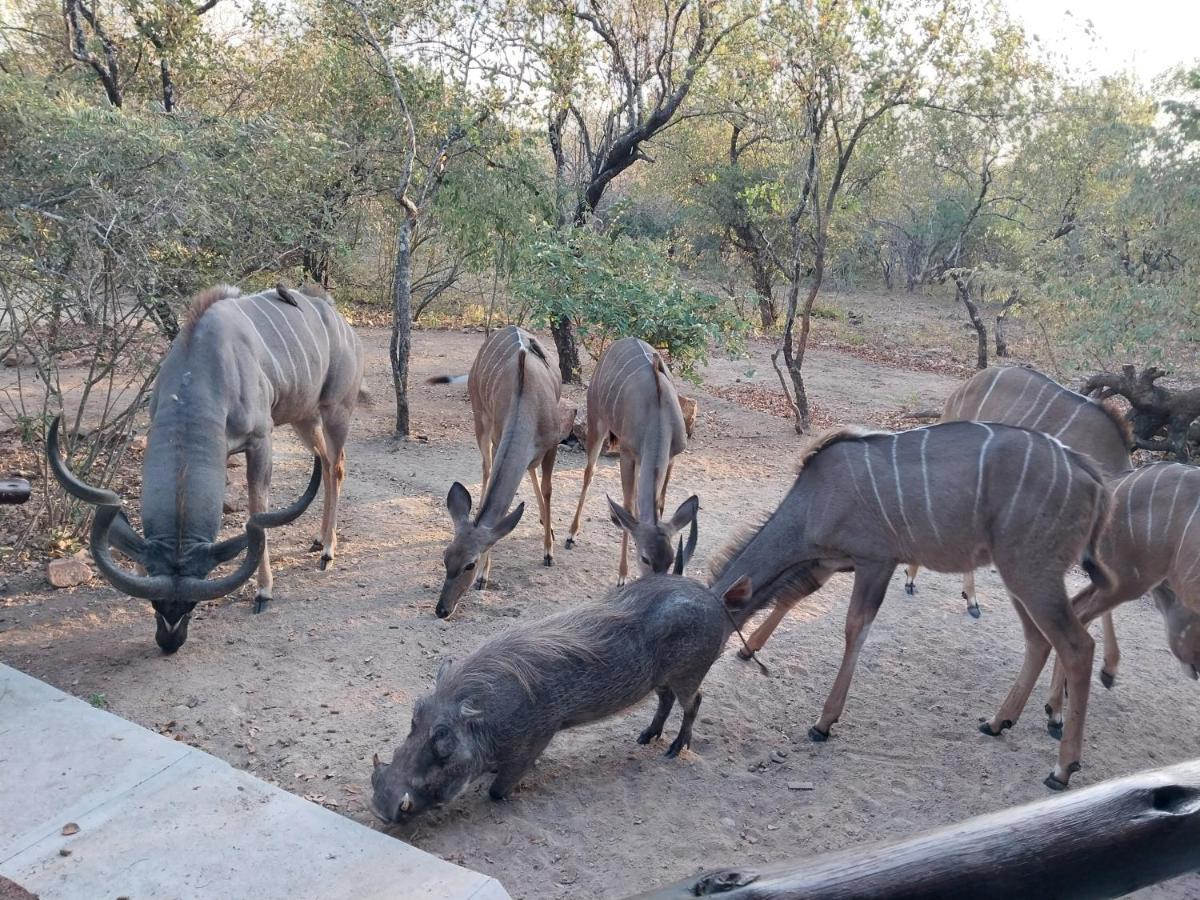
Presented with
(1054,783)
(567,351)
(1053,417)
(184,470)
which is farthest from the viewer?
(567,351)

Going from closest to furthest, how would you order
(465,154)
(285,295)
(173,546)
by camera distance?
(173,546) → (285,295) → (465,154)

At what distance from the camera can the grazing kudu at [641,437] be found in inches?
205

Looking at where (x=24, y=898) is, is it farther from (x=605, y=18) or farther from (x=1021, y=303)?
(x=1021, y=303)

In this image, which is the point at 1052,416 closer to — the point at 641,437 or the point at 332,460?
the point at 641,437

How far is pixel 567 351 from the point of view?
11773 mm

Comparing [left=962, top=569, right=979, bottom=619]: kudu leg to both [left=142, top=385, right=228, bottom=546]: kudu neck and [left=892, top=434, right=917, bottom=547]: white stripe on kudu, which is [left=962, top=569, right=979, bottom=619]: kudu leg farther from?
[left=142, top=385, right=228, bottom=546]: kudu neck

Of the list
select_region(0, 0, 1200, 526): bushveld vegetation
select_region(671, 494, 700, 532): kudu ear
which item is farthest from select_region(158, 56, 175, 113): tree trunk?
select_region(671, 494, 700, 532): kudu ear

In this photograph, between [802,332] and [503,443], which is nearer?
[503,443]

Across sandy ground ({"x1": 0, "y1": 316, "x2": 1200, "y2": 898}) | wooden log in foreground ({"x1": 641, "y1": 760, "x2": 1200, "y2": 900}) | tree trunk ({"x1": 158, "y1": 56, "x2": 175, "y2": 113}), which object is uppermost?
tree trunk ({"x1": 158, "y1": 56, "x2": 175, "y2": 113})

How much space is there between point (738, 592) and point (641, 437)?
2054 mm

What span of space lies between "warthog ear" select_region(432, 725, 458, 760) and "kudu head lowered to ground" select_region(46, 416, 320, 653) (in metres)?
A: 1.50

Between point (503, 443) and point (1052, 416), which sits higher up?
point (1052, 416)

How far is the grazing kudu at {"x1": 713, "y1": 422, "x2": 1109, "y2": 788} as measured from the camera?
426 centimetres

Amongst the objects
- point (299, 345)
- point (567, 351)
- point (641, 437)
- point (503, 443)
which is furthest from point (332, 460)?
point (567, 351)
